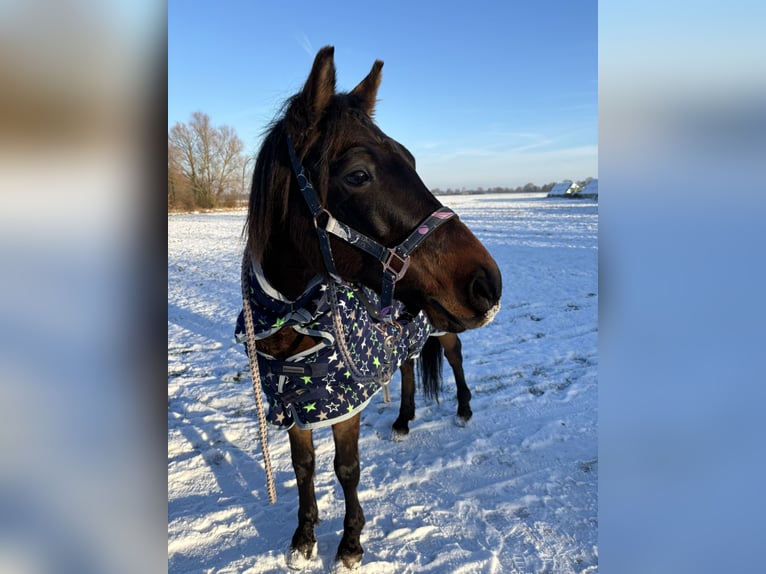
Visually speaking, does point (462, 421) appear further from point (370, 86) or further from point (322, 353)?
point (370, 86)

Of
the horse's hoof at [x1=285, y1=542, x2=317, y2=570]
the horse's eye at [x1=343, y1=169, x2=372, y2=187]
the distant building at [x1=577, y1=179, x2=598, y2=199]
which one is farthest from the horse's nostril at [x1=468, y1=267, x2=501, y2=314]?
the distant building at [x1=577, y1=179, x2=598, y2=199]

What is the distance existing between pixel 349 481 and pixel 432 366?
1.71 m

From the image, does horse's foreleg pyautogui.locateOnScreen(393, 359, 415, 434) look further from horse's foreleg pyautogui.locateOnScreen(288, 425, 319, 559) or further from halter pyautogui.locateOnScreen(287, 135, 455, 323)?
halter pyautogui.locateOnScreen(287, 135, 455, 323)

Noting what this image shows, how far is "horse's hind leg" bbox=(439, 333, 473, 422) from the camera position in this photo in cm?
375

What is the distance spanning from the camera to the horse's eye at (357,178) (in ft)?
5.25

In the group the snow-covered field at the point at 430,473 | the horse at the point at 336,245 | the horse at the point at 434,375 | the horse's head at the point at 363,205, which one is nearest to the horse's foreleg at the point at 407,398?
the horse at the point at 434,375

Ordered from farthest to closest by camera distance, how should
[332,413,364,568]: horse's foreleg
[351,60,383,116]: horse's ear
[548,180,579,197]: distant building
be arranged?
[548,180,579,197]: distant building
[332,413,364,568]: horse's foreleg
[351,60,383,116]: horse's ear

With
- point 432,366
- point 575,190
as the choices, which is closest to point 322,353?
point 432,366

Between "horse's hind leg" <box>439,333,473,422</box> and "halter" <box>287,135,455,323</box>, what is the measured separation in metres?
2.38

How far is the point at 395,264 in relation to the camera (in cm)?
157
